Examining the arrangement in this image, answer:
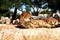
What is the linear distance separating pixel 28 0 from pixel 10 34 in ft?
77.8

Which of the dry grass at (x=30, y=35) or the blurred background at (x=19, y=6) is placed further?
the blurred background at (x=19, y=6)

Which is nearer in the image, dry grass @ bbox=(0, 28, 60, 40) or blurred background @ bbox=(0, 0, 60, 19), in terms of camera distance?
dry grass @ bbox=(0, 28, 60, 40)

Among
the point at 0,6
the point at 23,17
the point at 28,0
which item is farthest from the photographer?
the point at 28,0

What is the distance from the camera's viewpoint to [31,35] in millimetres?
5164

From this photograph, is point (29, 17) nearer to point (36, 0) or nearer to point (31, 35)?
point (31, 35)

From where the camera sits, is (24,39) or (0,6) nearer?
(24,39)

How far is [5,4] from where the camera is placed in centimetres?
2059

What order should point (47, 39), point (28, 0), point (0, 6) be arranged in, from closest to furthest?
point (47, 39) < point (0, 6) < point (28, 0)

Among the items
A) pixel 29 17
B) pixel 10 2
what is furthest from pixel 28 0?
pixel 29 17

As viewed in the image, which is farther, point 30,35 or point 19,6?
point 19,6

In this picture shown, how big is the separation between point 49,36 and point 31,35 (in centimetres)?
46

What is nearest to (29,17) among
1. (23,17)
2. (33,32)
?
(23,17)

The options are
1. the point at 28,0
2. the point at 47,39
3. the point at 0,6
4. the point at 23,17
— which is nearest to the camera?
the point at 47,39

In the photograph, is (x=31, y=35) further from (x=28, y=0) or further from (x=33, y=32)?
(x=28, y=0)
